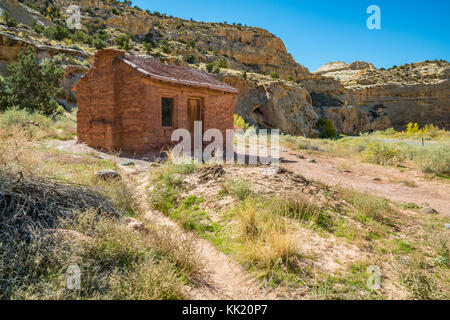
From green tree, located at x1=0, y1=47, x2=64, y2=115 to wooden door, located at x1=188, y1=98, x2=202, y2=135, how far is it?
11834mm

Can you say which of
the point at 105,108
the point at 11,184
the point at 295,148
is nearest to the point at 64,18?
the point at 105,108

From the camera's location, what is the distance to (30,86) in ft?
57.6

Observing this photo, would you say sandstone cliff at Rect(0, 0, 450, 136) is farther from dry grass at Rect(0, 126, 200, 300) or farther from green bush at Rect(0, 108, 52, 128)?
dry grass at Rect(0, 126, 200, 300)

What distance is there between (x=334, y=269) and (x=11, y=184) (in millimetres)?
4020

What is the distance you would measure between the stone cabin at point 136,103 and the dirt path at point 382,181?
5.12 m

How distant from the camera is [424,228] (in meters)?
4.54

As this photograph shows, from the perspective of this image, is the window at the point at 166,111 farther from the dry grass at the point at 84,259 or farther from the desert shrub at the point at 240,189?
the dry grass at the point at 84,259

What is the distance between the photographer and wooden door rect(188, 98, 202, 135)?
12.0m

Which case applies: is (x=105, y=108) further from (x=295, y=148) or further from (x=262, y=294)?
(x=262, y=294)

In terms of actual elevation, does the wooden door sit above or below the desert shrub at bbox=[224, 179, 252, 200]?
above

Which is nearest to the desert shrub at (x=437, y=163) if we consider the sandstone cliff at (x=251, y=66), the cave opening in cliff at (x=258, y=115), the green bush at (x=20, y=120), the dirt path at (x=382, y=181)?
the dirt path at (x=382, y=181)

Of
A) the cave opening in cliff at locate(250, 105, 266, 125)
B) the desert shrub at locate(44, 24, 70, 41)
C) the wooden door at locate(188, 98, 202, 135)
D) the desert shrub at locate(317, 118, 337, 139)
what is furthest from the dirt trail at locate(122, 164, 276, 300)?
the desert shrub at locate(44, 24, 70, 41)

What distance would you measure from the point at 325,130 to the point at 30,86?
88.2 feet
